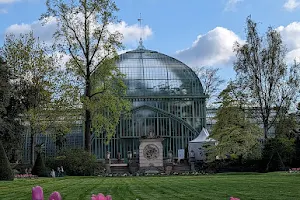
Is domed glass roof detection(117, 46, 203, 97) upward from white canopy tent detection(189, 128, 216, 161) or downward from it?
upward

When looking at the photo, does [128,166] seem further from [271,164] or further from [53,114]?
[271,164]

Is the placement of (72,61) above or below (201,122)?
above

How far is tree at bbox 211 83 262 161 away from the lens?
34.0 meters

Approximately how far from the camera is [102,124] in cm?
2775

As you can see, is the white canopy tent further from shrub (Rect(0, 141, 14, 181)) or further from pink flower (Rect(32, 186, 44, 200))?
pink flower (Rect(32, 186, 44, 200))

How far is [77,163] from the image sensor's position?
28812mm

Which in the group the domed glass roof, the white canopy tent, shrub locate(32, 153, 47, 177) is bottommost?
shrub locate(32, 153, 47, 177)

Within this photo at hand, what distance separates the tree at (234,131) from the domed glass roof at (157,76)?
10.9 metres

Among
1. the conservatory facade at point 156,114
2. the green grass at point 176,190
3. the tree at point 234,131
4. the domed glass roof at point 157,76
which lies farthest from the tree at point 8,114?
the domed glass roof at point 157,76

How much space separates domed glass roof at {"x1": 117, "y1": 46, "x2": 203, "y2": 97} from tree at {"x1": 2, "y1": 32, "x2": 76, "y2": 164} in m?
15.4

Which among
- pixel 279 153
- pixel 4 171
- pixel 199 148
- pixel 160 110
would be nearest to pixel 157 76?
pixel 160 110

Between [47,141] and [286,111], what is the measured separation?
23923 mm

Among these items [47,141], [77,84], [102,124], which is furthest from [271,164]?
[47,141]

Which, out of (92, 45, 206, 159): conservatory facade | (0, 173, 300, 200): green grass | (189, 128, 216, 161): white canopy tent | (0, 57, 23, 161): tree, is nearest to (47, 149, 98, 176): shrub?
(0, 57, 23, 161): tree
